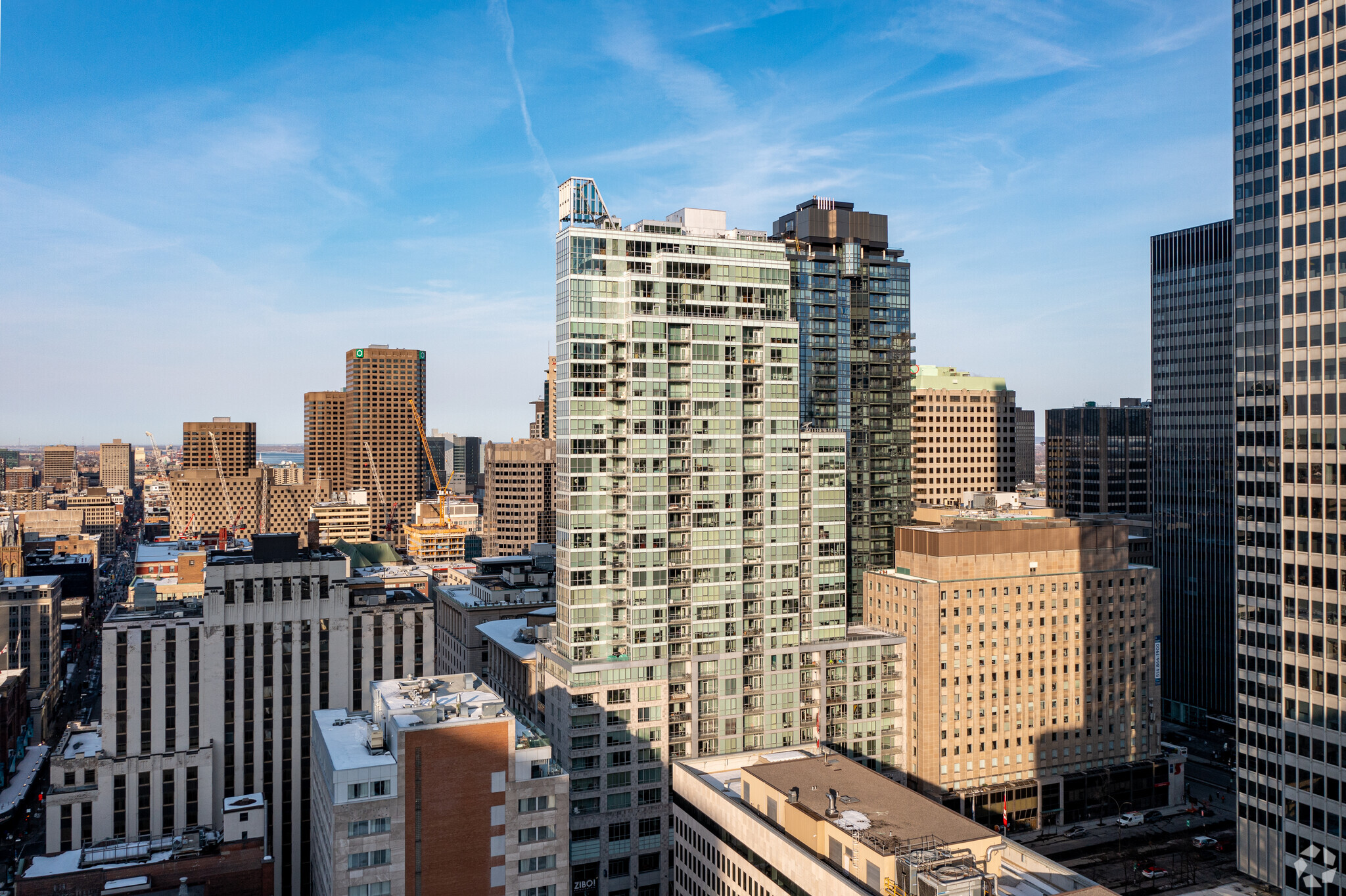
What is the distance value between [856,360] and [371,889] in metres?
140

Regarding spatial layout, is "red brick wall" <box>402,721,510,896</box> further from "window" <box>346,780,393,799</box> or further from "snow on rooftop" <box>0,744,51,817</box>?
"snow on rooftop" <box>0,744,51,817</box>

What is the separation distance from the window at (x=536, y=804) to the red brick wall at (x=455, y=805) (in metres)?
2.03

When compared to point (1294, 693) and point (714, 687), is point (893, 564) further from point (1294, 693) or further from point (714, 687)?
point (1294, 693)

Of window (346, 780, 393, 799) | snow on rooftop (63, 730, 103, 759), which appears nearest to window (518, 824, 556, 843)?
window (346, 780, 393, 799)

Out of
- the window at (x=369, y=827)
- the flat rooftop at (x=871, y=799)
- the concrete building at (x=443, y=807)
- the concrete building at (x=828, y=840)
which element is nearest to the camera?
the concrete building at (x=828, y=840)

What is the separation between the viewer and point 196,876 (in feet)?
343

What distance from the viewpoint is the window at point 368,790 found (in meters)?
82.4

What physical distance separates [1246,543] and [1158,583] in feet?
217

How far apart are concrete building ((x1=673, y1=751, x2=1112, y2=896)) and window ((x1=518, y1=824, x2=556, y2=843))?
20.6m

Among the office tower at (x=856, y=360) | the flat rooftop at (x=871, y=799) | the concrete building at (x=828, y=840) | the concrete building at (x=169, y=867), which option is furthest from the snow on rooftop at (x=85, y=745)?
the office tower at (x=856, y=360)

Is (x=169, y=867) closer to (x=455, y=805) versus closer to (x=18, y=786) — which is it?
(x=455, y=805)

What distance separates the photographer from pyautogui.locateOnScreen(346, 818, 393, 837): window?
8219 cm

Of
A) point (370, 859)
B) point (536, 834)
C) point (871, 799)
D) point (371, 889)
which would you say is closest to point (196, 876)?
point (371, 889)

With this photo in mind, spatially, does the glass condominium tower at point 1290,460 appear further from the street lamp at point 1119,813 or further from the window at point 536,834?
the window at point 536,834
